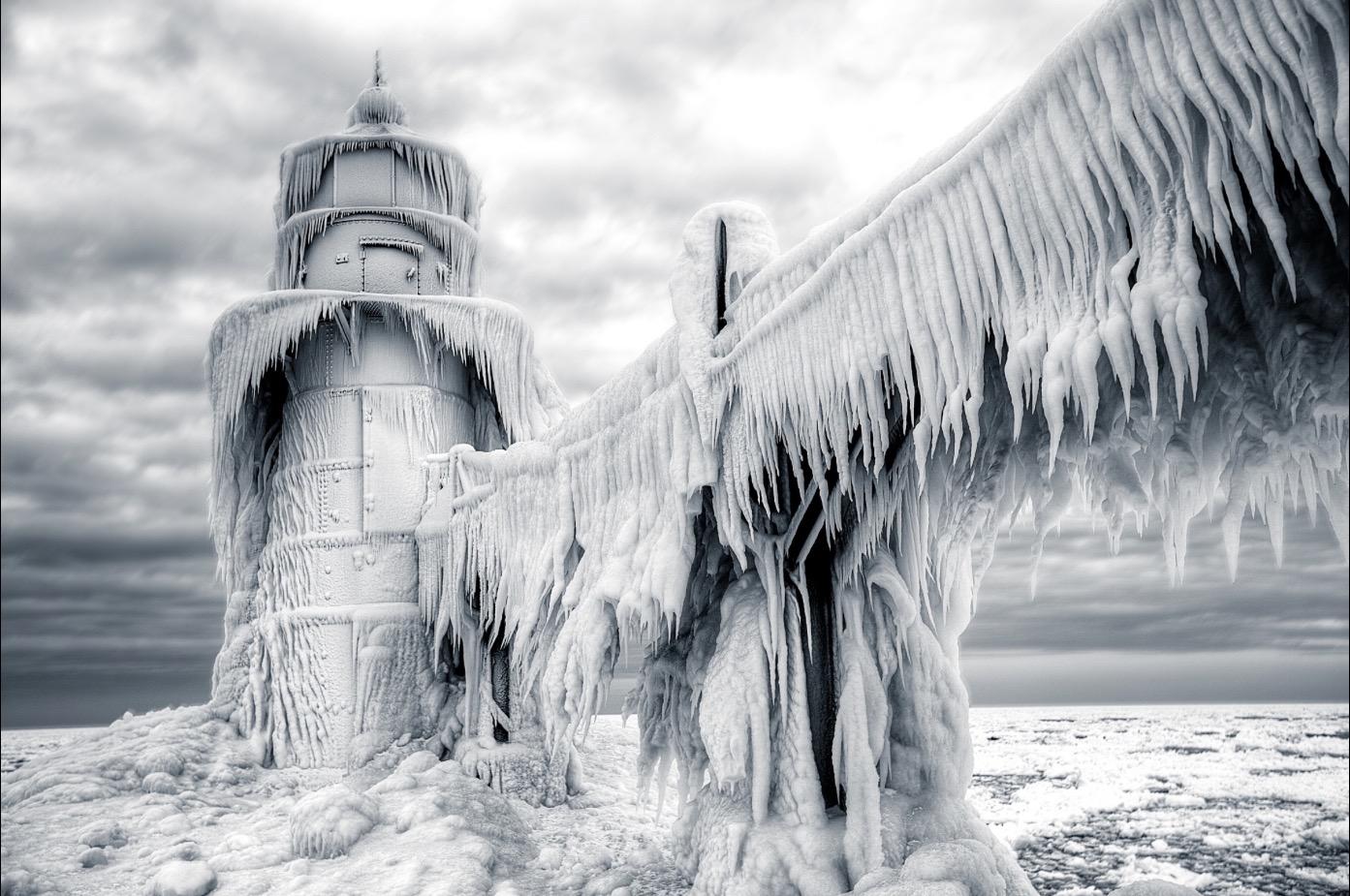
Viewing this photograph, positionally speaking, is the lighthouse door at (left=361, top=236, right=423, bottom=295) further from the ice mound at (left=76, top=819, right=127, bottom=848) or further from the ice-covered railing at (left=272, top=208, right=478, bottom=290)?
the ice mound at (left=76, top=819, right=127, bottom=848)

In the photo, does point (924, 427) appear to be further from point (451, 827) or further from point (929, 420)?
point (451, 827)

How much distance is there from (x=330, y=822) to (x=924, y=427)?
7469mm

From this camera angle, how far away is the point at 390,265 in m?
14.7

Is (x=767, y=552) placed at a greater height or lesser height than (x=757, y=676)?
greater

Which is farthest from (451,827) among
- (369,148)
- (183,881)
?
(369,148)

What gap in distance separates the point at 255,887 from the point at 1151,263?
28.3 ft

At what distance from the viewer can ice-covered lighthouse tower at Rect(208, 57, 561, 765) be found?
1280 centimetres

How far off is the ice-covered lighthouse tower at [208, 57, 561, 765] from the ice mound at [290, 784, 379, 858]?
3150mm

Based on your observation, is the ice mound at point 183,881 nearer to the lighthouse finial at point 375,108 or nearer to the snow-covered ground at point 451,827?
the snow-covered ground at point 451,827

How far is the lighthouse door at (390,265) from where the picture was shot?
1455cm

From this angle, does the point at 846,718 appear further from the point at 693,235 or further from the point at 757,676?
the point at 693,235

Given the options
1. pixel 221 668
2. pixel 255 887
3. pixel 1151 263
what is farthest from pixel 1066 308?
pixel 221 668

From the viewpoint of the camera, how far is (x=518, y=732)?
39.8ft

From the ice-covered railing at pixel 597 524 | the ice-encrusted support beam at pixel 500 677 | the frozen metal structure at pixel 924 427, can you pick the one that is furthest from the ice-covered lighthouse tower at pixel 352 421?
the ice-covered railing at pixel 597 524
